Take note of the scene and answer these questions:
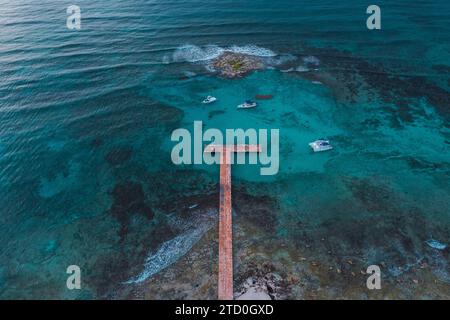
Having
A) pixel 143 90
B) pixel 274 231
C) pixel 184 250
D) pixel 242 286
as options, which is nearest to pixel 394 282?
pixel 274 231

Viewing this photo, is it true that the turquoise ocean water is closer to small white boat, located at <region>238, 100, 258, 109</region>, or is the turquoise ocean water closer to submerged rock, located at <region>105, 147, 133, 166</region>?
submerged rock, located at <region>105, 147, 133, 166</region>

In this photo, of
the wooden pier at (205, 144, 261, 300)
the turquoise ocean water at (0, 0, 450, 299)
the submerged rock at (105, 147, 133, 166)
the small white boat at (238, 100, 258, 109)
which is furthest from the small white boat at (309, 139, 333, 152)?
the submerged rock at (105, 147, 133, 166)

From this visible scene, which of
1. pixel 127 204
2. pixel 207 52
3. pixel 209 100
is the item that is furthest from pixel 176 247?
pixel 207 52

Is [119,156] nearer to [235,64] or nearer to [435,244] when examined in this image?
[235,64]

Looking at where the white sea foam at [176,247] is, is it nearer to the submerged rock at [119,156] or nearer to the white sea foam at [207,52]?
the submerged rock at [119,156]

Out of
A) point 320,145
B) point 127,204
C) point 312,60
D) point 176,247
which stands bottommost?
point 176,247
